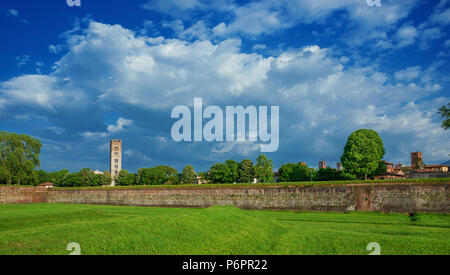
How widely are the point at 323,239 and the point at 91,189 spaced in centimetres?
4821

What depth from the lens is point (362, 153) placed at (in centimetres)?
5253

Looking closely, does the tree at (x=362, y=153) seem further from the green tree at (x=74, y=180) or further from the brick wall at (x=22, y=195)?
the green tree at (x=74, y=180)

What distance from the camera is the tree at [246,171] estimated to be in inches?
2945

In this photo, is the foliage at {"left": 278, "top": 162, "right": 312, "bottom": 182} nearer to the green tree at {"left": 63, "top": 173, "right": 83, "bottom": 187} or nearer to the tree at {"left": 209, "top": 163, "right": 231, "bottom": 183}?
the tree at {"left": 209, "top": 163, "right": 231, "bottom": 183}

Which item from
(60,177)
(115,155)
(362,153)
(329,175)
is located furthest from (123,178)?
(362,153)

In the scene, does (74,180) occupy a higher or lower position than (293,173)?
lower

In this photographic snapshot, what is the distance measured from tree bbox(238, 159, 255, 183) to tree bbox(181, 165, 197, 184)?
18.9 m

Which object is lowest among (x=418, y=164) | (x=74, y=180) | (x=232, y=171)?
(x=74, y=180)

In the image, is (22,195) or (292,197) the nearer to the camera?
(292,197)

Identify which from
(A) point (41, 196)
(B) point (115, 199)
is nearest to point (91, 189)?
(B) point (115, 199)

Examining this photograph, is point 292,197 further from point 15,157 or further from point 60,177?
point 60,177

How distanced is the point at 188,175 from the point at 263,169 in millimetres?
24877

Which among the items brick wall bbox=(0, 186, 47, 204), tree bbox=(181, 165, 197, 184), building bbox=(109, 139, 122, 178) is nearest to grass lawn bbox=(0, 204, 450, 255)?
brick wall bbox=(0, 186, 47, 204)
